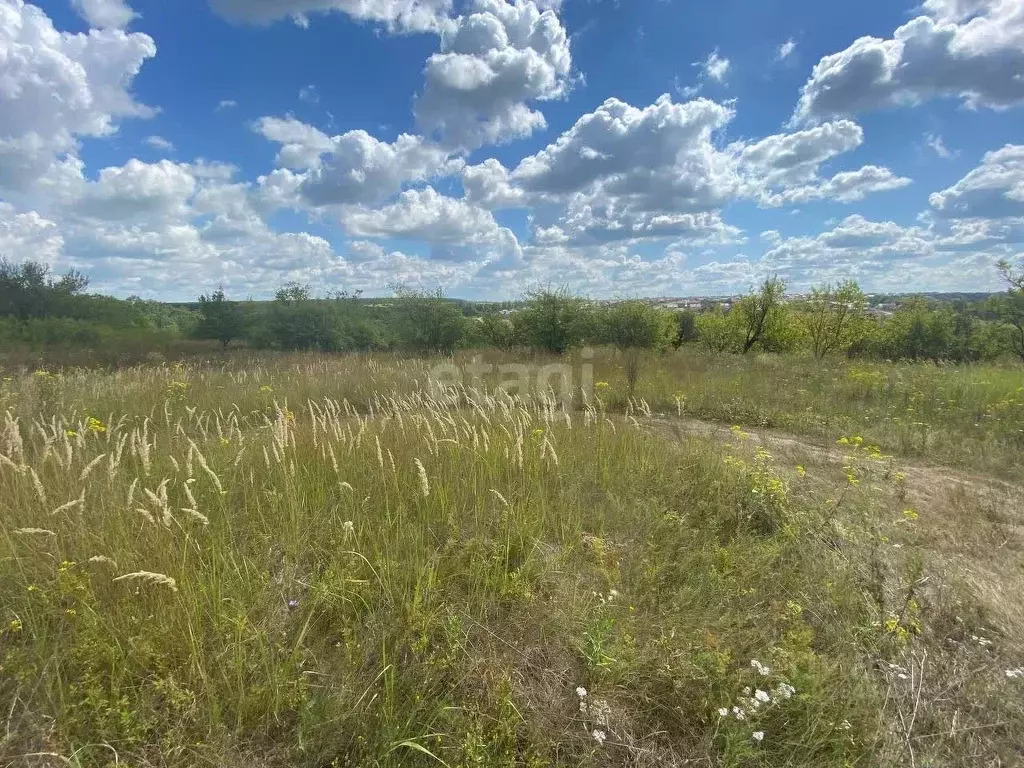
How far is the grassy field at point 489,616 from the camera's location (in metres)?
1.91

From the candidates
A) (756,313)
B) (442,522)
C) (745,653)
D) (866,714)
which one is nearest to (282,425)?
(442,522)

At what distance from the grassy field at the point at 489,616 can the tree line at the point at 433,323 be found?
14568 mm

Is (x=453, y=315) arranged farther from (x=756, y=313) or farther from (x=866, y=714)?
(x=866, y=714)

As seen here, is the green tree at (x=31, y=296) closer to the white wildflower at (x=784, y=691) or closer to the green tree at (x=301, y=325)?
the green tree at (x=301, y=325)

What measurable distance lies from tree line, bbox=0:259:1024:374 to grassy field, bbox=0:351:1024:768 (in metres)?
14.6

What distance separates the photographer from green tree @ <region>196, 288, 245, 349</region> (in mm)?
25656

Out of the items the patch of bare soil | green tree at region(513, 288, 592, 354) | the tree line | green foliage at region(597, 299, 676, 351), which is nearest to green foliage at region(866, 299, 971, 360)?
the tree line

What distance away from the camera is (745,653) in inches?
99.7

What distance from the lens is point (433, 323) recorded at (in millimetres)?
21047

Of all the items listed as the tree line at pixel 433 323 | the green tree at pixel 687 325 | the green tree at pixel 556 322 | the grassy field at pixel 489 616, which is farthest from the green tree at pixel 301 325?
the green tree at pixel 687 325

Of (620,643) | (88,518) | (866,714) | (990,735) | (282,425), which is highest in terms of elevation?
(282,425)

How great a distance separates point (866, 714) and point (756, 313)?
1125 inches

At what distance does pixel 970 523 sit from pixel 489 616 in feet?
16.4

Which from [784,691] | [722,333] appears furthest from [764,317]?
[784,691]
